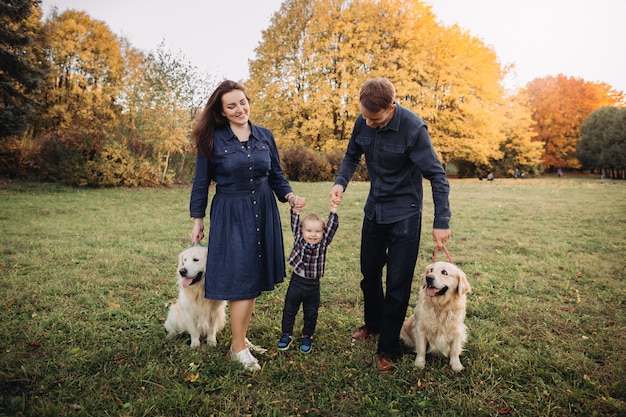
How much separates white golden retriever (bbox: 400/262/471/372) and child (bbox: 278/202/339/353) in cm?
86

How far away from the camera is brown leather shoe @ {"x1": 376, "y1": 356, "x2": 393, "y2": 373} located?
9.97 feet

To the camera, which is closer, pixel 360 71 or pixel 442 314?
pixel 442 314

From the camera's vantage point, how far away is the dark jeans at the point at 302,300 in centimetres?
321

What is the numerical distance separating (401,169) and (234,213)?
135 cm

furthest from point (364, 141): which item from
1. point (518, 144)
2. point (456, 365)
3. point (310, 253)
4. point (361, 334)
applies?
point (518, 144)

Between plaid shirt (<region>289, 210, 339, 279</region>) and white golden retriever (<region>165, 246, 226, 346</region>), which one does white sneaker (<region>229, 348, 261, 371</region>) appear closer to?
white golden retriever (<region>165, 246, 226, 346</region>)

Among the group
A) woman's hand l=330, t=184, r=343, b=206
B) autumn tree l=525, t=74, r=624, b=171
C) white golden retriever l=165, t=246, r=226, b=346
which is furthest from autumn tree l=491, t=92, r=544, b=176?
white golden retriever l=165, t=246, r=226, b=346

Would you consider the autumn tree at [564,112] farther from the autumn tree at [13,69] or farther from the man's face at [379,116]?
the man's face at [379,116]

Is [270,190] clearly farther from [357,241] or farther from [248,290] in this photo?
[357,241]

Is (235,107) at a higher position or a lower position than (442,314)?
higher

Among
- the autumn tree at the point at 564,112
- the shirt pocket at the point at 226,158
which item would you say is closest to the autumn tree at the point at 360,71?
the autumn tree at the point at 564,112

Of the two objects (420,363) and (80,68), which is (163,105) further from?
(80,68)

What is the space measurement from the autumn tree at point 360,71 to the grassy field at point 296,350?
47.8 ft

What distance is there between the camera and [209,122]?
2877 millimetres
